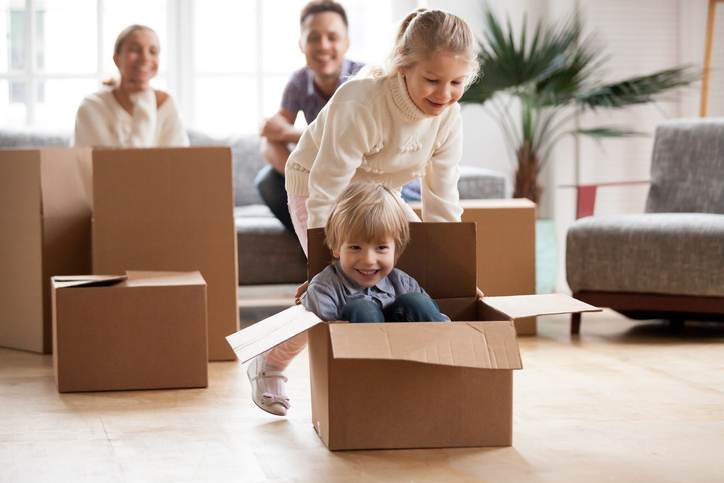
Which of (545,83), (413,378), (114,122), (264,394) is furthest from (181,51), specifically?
(413,378)

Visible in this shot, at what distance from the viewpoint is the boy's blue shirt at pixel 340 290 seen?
205 centimetres

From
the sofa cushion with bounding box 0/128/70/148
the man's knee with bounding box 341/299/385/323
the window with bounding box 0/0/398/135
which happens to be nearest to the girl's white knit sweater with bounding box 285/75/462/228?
the man's knee with bounding box 341/299/385/323

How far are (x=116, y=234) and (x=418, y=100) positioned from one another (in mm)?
1147

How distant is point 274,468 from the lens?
1.87m

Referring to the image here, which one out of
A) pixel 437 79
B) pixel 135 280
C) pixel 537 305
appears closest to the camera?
pixel 537 305

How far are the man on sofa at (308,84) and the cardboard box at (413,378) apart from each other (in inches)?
62.5

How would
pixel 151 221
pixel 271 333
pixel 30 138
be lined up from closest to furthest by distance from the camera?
1. pixel 271 333
2. pixel 151 221
3. pixel 30 138

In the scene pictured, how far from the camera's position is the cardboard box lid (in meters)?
2.65

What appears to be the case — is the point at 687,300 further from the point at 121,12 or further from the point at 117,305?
the point at 121,12

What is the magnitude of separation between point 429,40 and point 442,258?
45cm

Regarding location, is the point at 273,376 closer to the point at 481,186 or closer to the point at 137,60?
the point at 137,60

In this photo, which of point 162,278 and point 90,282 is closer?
point 90,282

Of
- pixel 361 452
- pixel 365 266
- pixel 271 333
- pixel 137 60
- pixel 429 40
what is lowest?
pixel 361 452

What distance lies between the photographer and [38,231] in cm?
318
